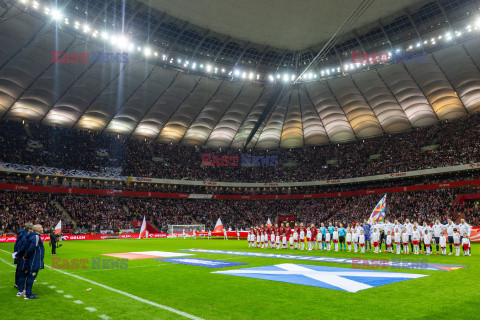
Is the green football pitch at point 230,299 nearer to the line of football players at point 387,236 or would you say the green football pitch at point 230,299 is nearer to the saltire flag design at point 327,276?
the saltire flag design at point 327,276

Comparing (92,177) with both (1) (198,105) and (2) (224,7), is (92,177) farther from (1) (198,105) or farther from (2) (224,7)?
(2) (224,7)

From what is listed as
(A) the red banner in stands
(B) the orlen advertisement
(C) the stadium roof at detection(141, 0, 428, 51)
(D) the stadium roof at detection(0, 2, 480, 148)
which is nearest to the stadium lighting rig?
(D) the stadium roof at detection(0, 2, 480, 148)

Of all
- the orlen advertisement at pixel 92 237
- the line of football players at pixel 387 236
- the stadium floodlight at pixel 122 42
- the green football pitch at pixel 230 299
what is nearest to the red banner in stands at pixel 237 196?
the orlen advertisement at pixel 92 237

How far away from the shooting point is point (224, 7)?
37.3 metres

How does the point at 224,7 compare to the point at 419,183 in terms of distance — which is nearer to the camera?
the point at 224,7

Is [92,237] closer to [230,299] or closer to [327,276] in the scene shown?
[327,276]

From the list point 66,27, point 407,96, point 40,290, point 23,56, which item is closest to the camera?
point 40,290

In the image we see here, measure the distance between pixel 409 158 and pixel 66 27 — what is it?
159 ft

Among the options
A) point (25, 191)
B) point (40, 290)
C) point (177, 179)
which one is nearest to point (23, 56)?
point (25, 191)

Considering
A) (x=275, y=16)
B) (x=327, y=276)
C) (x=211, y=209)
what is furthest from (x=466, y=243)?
(x=211, y=209)

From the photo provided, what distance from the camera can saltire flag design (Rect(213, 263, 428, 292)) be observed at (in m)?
9.80

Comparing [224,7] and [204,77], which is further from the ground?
[224,7]

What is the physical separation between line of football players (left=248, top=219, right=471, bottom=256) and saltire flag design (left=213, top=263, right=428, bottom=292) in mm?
8816

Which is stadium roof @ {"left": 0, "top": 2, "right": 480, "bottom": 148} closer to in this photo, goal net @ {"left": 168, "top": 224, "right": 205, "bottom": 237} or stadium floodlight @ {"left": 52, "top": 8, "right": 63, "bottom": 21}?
stadium floodlight @ {"left": 52, "top": 8, "right": 63, "bottom": 21}
